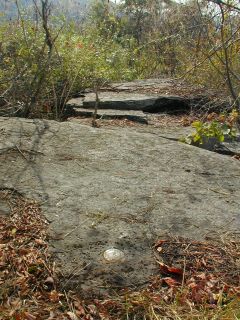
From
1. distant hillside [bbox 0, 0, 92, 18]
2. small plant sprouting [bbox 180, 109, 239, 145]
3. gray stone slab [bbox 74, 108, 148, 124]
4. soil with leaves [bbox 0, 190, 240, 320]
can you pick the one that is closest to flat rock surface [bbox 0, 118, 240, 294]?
soil with leaves [bbox 0, 190, 240, 320]

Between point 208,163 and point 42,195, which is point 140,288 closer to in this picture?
point 42,195

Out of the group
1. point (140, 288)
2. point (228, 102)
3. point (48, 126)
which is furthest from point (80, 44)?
point (140, 288)

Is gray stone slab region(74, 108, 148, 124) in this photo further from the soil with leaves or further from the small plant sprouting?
the soil with leaves

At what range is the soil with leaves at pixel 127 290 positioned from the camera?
5.92 feet

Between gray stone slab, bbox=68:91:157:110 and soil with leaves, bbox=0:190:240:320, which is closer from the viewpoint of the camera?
soil with leaves, bbox=0:190:240:320

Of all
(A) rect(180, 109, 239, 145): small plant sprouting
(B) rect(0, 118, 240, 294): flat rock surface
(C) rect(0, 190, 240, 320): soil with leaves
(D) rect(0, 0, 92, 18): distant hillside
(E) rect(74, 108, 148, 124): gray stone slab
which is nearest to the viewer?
(C) rect(0, 190, 240, 320): soil with leaves

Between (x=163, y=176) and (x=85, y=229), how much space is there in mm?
824

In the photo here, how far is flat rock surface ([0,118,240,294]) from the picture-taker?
2092 millimetres

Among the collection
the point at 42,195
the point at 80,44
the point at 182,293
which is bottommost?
the point at 182,293

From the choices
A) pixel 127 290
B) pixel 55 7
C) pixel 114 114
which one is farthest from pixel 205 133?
pixel 55 7

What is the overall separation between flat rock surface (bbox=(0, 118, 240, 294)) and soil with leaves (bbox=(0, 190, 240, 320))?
7cm

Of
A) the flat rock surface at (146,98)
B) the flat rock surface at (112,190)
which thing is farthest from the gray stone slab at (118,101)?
the flat rock surface at (112,190)

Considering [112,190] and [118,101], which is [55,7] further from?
[112,190]

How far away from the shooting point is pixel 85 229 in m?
2.24
